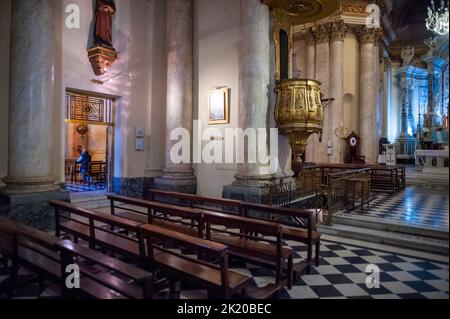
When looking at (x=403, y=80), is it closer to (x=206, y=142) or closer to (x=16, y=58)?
(x=206, y=142)

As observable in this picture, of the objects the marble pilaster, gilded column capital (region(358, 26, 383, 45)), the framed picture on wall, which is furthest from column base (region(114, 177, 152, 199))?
the marble pilaster

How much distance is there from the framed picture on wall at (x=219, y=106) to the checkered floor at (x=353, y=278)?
10.6 feet

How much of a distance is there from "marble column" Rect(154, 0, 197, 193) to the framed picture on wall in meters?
0.68

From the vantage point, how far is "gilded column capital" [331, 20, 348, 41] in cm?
1275

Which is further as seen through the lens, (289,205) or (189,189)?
(189,189)

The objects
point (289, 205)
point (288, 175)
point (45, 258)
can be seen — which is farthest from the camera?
point (288, 175)

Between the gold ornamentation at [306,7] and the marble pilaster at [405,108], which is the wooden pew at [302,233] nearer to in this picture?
the gold ornamentation at [306,7]

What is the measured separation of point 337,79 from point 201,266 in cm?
1203

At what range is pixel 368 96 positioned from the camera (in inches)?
518

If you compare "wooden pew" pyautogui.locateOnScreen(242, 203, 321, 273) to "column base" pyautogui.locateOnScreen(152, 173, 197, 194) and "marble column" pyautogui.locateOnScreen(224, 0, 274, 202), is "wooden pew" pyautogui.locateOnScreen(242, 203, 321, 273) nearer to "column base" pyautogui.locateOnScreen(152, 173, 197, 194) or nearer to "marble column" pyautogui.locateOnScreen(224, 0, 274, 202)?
"marble column" pyautogui.locateOnScreen(224, 0, 274, 202)

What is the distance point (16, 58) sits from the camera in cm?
510

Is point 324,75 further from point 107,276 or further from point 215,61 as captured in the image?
point 107,276

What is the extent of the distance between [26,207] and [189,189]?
335 centimetres
